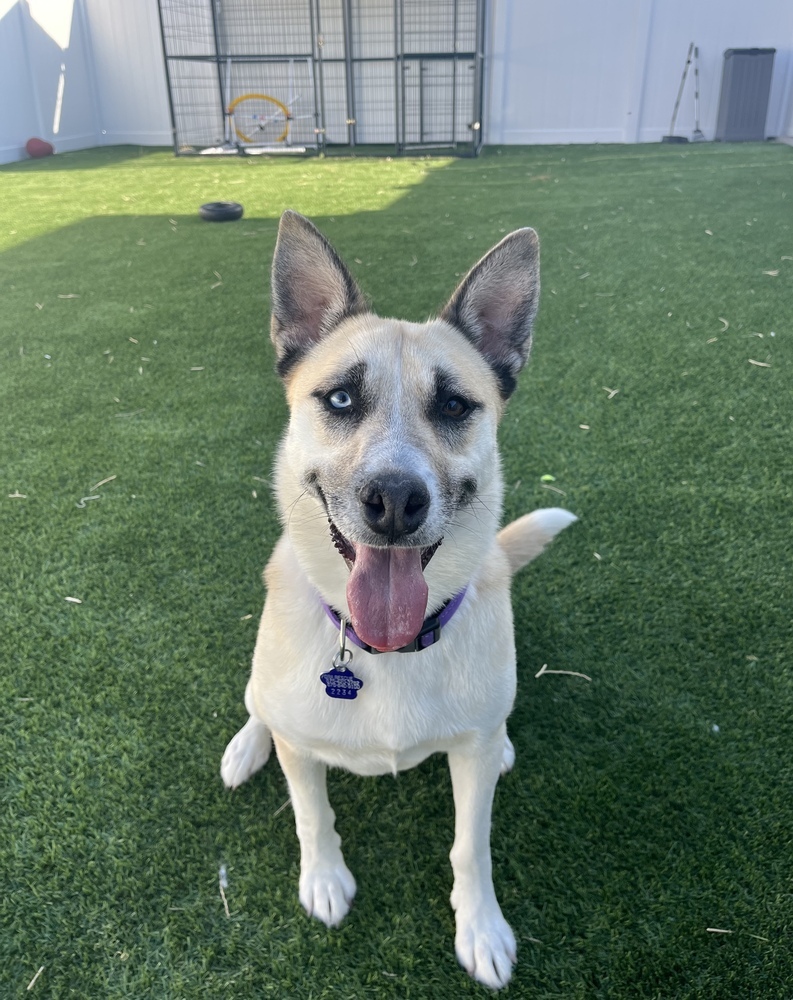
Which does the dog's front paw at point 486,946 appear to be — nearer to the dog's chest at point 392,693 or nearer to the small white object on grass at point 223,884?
the dog's chest at point 392,693

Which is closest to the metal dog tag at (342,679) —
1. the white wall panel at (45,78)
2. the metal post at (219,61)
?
the white wall panel at (45,78)

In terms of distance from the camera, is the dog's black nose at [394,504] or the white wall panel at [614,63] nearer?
the dog's black nose at [394,504]

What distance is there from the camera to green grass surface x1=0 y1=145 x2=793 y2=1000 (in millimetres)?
1740

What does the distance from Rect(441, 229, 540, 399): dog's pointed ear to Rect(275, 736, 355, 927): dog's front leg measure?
1.17 metres

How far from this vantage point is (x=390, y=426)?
166 cm

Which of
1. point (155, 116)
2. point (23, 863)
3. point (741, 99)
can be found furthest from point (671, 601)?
Result: point (155, 116)

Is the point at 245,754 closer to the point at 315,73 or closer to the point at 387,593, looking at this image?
the point at 387,593

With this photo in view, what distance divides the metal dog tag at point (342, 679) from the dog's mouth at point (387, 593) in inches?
5.3

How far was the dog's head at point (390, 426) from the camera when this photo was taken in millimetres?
1526

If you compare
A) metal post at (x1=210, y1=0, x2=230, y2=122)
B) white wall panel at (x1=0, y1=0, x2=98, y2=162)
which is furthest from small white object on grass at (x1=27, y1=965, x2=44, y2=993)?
metal post at (x1=210, y1=0, x2=230, y2=122)

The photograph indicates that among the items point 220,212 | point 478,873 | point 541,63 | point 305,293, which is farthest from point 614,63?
point 478,873

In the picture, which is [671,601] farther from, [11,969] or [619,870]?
[11,969]

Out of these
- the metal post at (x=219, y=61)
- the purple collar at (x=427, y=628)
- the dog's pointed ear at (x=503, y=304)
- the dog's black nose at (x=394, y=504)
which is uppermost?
the metal post at (x=219, y=61)

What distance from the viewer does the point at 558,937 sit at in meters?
1.77
